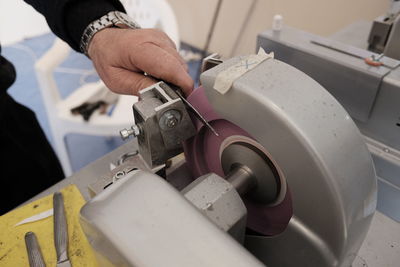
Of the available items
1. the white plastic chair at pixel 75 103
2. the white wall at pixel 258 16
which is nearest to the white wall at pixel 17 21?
the white wall at pixel 258 16

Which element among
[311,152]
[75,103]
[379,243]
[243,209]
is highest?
[311,152]

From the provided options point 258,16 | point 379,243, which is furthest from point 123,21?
point 258,16

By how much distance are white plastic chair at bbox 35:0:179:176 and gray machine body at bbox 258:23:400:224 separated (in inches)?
32.2

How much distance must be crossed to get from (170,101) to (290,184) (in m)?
0.20

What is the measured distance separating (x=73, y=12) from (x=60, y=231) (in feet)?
1.57

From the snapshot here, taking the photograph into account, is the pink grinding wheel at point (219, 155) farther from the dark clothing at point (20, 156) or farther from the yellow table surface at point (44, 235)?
the dark clothing at point (20, 156)

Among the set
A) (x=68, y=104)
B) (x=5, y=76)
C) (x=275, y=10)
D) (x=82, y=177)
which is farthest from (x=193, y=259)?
(x=275, y=10)

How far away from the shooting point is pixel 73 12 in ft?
2.47

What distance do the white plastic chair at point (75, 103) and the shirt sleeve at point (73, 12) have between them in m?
0.70

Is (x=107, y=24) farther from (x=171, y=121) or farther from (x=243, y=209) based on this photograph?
(x=243, y=209)

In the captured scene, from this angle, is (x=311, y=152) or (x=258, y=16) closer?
(x=311, y=152)

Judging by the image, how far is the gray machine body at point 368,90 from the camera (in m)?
0.66

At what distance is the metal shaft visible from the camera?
0.46 m

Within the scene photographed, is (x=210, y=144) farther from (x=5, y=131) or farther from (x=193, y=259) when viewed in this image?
(x=5, y=131)
